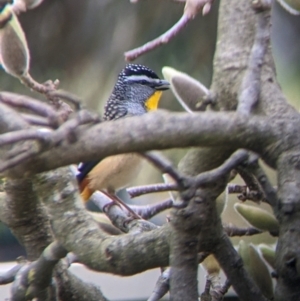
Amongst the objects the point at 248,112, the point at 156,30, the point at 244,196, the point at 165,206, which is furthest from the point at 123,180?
the point at 248,112

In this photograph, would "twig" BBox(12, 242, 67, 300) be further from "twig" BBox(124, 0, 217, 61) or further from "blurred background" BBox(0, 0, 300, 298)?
"blurred background" BBox(0, 0, 300, 298)

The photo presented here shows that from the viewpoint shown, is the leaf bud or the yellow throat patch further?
the yellow throat patch

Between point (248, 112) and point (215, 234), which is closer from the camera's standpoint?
point (248, 112)

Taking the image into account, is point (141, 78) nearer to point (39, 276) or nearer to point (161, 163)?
point (39, 276)

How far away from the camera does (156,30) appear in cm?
185

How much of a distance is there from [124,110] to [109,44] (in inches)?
10.2

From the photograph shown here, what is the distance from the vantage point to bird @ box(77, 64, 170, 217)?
5.23 ft

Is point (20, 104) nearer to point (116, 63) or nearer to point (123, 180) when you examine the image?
point (123, 180)

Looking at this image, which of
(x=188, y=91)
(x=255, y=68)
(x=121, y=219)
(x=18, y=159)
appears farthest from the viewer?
(x=121, y=219)

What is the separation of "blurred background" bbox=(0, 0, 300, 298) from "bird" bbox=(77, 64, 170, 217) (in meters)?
0.05

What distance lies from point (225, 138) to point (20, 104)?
18 cm

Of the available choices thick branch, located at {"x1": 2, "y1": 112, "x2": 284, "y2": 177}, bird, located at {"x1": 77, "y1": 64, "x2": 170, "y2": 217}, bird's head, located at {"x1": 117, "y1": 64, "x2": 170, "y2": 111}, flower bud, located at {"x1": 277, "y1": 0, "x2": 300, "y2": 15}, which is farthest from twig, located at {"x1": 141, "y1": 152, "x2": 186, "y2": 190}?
bird's head, located at {"x1": 117, "y1": 64, "x2": 170, "y2": 111}

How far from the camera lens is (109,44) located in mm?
1959

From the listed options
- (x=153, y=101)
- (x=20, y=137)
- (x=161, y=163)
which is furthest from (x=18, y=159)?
(x=153, y=101)
